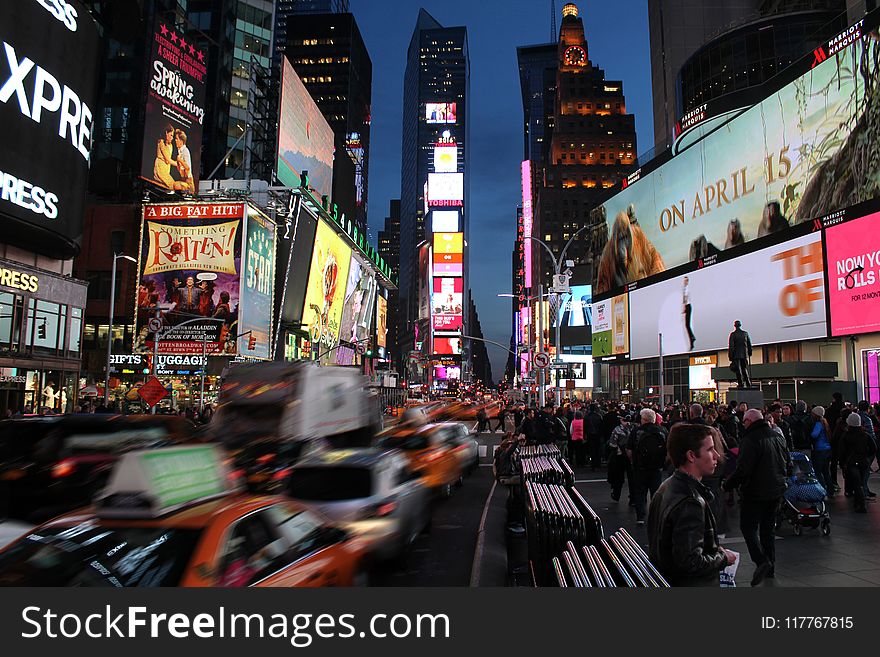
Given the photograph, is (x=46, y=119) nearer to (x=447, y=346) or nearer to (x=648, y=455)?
(x=648, y=455)

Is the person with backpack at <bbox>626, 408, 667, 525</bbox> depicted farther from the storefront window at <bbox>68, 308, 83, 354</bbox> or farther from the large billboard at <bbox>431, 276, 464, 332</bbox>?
the large billboard at <bbox>431, 276, 464, 332</bbox>

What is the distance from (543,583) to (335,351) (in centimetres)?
7383

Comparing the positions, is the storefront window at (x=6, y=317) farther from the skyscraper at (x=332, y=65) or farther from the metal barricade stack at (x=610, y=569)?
the skyscraper at (x=332, y=65)

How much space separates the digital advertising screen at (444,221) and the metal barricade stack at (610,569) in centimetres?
13677

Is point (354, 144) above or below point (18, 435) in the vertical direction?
above

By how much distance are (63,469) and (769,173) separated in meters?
44.0

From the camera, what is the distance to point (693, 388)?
169 ft

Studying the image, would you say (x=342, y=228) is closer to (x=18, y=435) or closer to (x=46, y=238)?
(x=46, y=238)

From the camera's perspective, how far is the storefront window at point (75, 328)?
33.3 metres

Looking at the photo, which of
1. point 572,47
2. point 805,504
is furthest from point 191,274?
point 572,47

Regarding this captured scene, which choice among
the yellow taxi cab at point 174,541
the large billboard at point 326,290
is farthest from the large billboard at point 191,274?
the yellow taxi cab at point 174,541

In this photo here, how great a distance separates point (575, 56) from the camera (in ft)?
538

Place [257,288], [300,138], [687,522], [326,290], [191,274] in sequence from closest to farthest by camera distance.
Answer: [687,522]
[191,274]
[257,288]
[300,138]
[326,290]

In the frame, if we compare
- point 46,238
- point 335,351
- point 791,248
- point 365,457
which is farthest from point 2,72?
A: point 335,351
